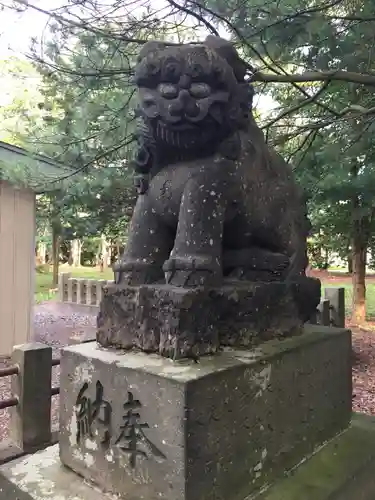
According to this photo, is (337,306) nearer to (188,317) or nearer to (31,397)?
(31,397)

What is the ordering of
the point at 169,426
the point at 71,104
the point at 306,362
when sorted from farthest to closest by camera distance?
the point at 71,104 < the point at 306,362 < the point at 169,426

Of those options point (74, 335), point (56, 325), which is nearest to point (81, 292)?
point (56, 325)

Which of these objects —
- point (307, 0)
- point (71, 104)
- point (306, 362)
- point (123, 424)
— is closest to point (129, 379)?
point (123, 424)

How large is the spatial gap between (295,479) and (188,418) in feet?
1.91

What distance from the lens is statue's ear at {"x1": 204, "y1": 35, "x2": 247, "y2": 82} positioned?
1.56m

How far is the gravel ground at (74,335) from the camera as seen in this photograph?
4.12 metres

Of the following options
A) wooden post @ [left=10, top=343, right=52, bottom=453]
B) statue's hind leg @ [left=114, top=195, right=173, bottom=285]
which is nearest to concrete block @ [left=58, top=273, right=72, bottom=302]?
wooden post @ [left=10, top=343, right=52, bottom=453]

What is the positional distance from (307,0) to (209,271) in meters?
2.20

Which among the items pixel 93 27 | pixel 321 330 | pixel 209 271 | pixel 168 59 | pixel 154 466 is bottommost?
pixel 154 466

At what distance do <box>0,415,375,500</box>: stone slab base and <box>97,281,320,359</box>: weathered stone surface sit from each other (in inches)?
16.7

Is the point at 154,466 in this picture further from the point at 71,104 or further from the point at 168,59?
the point at 71,104

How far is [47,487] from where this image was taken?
4.52ft

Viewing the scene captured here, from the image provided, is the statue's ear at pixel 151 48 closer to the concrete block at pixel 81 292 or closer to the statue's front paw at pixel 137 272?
the statue's front paw at pixel 137 272

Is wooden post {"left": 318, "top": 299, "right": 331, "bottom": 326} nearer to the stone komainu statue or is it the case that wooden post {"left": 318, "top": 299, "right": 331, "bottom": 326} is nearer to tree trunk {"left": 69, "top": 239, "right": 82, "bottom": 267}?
the stone komainu statue
